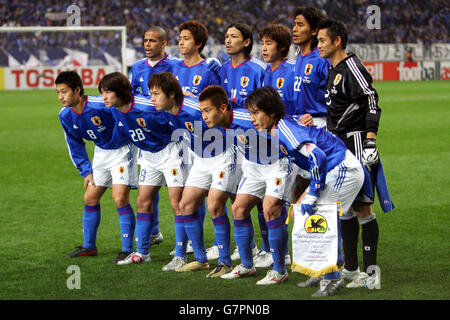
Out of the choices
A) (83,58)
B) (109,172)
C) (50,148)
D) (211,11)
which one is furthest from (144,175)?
(211,11)

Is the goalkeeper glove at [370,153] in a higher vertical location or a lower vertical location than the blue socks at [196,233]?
higher

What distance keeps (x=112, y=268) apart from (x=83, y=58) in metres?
21.1

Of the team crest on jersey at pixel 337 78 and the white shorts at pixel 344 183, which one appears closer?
the white shorts at pixel 344 183

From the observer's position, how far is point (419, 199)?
8477mm

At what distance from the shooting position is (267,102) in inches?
189

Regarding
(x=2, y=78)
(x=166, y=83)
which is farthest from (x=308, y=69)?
(x=2, y=78)

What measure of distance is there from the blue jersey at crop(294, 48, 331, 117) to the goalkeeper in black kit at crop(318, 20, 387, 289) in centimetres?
60

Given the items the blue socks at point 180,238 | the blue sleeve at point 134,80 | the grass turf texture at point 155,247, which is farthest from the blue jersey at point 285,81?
the blue sleeve at point 134,80

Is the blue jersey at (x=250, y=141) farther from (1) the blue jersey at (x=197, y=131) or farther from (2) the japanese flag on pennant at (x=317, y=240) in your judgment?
(2) the japanese flag on pennant at (x=317, y=240)

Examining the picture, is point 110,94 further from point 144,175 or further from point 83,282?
point 83,282

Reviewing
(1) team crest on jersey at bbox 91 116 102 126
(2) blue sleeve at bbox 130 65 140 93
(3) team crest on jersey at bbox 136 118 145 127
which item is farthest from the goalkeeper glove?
(2) blue sleeve at bbox 130 65 140 93

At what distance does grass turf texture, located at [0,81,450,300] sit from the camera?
504 centimetres

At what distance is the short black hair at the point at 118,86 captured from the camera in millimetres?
5805

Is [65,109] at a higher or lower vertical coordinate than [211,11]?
lower
